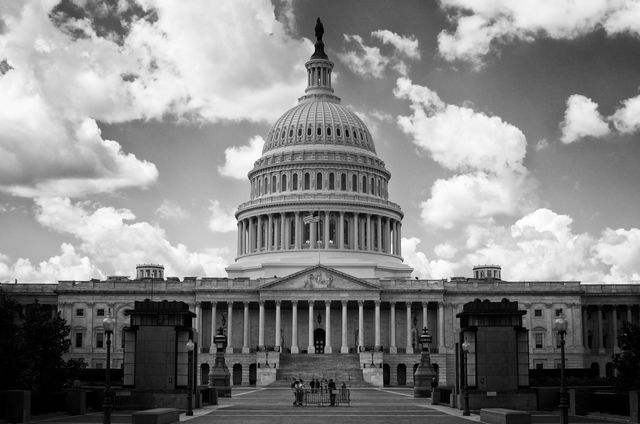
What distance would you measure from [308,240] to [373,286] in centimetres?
2261

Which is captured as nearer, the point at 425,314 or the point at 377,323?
the point at 377,323

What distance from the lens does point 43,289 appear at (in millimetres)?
154125

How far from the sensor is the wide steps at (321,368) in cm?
12738

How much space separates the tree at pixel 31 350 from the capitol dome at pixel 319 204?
93128 mm

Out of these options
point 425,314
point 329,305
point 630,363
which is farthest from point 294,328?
point 630,363

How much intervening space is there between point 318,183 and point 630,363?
364ft

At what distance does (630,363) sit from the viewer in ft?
198

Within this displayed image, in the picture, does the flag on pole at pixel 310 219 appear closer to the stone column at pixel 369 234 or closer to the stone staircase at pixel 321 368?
the stone column at pixel 369 234

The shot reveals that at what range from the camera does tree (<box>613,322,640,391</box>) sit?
5984cm

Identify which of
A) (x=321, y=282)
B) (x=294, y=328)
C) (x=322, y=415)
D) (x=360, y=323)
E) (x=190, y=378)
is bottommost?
(x=322, y=415)

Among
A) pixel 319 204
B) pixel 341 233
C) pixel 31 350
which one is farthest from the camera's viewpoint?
pixel 319 204

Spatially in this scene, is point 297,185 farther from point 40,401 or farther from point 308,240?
point 40,401

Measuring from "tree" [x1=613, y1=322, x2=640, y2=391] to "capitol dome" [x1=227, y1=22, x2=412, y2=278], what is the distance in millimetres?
95958

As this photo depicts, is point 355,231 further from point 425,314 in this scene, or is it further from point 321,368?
point 321,368
